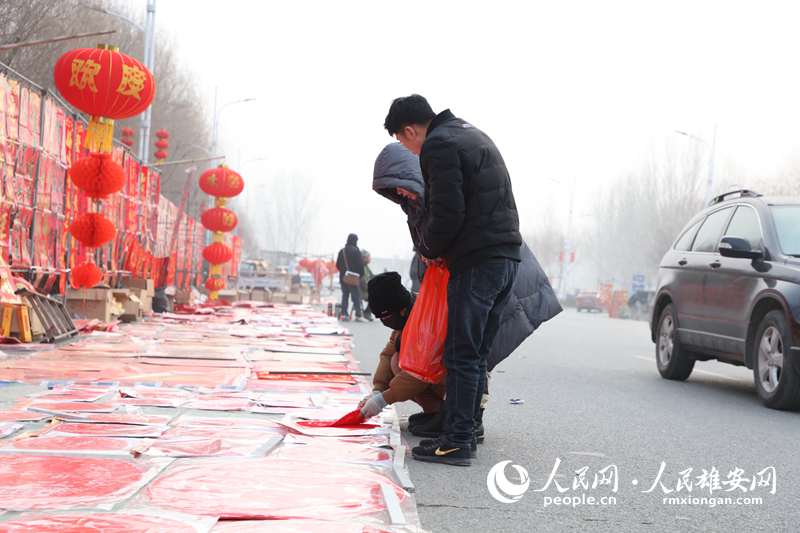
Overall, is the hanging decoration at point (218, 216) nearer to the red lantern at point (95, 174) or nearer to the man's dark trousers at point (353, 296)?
the man's dark trousers at point (353, 296)

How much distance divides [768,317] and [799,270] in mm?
518

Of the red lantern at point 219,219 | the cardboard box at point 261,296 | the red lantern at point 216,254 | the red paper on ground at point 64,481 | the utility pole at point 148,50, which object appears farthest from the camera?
the cardboard box at point 261,296

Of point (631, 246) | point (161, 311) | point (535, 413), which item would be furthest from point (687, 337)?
point (631, 246)

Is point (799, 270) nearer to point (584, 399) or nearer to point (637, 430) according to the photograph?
point (584, 399)

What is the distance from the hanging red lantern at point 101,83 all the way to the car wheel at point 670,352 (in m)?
7.37

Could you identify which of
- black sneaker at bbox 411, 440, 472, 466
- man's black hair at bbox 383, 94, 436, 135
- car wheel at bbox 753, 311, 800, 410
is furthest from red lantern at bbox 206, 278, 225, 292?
black sneaker at bbox 411, 440, 472, 466

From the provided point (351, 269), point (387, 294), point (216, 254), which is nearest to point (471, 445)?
point (387, 294)

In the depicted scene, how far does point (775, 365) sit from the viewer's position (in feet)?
29.1

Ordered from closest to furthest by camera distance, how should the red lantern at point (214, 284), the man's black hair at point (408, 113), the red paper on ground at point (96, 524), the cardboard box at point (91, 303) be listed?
the red paper on ground at point (96, 524) < the man's black hair at point (408, 113) < the cardboard box at point (91, 303) < the red lantern at point (214, 284)

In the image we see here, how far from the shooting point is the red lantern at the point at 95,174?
14.7 meters

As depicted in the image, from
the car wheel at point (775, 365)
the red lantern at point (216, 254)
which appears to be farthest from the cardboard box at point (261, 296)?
the car wheel at point (775, 365)

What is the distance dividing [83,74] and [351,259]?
411 inches

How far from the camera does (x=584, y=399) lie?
8.70 m

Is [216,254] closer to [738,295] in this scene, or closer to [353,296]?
[353,296]
